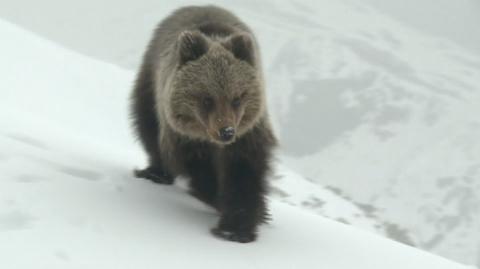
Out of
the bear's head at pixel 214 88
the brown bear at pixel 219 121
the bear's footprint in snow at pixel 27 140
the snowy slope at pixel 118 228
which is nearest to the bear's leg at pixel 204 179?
the brown bear at pixel 219 121

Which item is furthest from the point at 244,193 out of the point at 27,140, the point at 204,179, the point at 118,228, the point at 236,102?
the point at 27,140

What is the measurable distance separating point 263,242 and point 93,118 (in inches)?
424

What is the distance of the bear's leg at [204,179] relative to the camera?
17.9 feet

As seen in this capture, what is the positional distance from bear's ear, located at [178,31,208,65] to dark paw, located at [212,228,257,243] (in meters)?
1.23

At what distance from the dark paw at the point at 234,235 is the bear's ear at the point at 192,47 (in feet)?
4.03

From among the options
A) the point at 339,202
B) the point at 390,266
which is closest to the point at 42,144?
the point at 390,266

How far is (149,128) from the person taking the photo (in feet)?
21.4

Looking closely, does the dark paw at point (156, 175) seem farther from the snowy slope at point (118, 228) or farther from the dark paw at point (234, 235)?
the dark paw at point (234, 235)

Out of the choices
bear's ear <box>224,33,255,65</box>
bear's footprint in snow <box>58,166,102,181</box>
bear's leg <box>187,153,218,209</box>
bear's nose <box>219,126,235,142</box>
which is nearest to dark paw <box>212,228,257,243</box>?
bear's leg <box>187,153,218,209</box>

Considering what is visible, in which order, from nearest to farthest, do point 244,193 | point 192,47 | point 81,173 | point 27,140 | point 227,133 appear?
point 227,133 < point 192,47 < point 244,193 < point 81,173 < point 27,140

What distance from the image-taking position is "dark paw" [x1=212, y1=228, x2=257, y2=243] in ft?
16.3

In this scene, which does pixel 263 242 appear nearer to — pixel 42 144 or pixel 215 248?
pixel 215 248

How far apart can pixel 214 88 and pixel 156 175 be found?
75.0 inches

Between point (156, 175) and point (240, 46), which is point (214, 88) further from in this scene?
point (156, 175)
